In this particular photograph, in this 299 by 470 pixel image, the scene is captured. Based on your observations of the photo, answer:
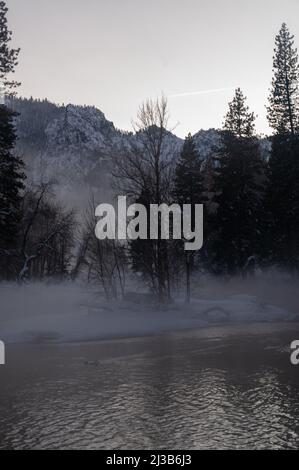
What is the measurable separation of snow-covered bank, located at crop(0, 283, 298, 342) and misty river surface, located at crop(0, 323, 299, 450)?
311 centimetres

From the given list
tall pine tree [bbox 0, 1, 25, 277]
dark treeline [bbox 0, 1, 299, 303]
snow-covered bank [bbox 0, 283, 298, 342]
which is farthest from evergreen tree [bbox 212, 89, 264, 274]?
tall pine tree [bbox 0, 1, 25, 277]

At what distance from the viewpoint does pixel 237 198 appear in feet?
136

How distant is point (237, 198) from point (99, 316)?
2095cm

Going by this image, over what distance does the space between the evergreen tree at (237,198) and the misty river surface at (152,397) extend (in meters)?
22.4

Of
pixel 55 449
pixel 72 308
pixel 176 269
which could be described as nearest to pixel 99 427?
pixel 55 449

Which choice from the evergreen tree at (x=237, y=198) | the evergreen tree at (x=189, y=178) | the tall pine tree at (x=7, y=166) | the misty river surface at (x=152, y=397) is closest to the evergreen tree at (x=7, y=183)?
the tall pine tree at (x=7, y=166)

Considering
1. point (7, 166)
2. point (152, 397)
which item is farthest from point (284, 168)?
point (152, 397)

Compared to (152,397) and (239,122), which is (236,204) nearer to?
(239,122)

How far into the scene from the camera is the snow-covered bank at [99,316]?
70.4 feet

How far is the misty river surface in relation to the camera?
7654 mm

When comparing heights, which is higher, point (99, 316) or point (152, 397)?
point (152, 397)

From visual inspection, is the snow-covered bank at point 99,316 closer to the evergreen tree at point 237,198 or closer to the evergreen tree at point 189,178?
the evergreen tree at point 237,198
